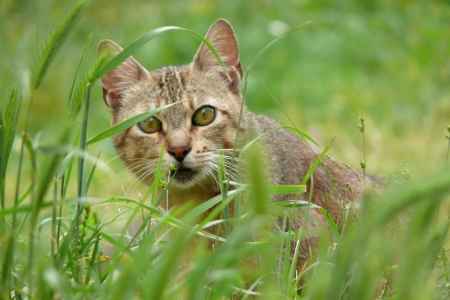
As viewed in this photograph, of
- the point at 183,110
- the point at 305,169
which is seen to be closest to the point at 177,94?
the point at 183,110

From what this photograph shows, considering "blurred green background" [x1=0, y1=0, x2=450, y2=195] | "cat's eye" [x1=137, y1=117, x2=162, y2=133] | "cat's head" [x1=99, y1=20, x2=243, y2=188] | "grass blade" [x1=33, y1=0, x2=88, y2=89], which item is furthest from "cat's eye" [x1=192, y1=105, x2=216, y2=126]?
"blurred green background" [x1=0, y1=0, x2=450, y2=195]

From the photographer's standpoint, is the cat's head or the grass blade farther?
the cat's head

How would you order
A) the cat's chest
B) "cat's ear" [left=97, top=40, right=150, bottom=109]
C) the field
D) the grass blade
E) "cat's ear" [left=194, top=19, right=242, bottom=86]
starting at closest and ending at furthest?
the field, the grass blade, the cat's chest, "cat's ear" [left=194, top=19, right=242, bottom=86], "cat's ear" [left=97, top=40, right=150, bottom=109]

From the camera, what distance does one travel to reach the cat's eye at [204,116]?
4.14m

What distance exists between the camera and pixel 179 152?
12.8 feet

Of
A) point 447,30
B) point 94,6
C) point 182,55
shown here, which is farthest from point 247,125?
point 94,6

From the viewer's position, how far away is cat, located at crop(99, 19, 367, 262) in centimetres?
394

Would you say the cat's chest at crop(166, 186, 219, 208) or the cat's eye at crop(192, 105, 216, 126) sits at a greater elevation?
the cat's eye at crop(192, 105, 216, 126)

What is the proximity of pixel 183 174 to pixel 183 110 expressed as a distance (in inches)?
→ 13.3

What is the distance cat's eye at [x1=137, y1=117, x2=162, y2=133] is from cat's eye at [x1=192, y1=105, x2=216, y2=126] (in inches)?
6.1

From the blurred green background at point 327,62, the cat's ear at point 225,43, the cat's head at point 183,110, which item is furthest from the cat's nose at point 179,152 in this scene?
the blurred green background at point 327,62

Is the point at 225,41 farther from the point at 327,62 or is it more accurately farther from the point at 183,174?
the point at 327,62

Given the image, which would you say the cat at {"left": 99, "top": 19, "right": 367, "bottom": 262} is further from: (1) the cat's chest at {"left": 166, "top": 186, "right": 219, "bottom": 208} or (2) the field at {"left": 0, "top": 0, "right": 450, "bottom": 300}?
(2) the field at {"left": 0, "top": 0, "right": 450, "bottom": 300}

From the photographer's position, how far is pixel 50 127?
749 cm
